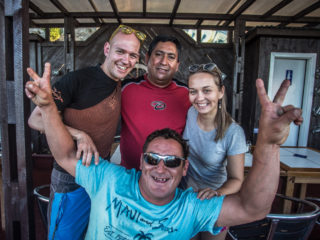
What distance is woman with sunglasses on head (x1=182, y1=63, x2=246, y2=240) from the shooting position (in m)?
1.57

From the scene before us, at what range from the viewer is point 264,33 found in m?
5.32

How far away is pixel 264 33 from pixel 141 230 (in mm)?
5622

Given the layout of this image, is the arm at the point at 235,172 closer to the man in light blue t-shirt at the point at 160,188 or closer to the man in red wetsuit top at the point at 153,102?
the man in light blue t-shirt at the point at 160,188

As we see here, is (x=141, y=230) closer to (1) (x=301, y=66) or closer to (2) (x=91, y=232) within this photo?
(2) (x=91, y=232)

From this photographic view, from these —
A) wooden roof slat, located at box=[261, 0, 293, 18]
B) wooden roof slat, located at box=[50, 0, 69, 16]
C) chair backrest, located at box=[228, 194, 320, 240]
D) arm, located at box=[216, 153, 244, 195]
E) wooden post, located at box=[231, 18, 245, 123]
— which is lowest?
chair backrest, located at box=[228, 194, 320, 240]

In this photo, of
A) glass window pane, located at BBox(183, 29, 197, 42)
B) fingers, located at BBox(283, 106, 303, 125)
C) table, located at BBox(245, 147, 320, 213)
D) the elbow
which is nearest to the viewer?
fingers, located at BBox(283, 106, 303, 125)

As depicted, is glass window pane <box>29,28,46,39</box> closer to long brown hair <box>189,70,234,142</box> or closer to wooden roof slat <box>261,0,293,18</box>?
wooden roof slat <box>261,0,293,18</box>

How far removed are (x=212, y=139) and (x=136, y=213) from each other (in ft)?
2.49

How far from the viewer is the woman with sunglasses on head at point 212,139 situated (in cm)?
157

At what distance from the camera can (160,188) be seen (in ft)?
4.39

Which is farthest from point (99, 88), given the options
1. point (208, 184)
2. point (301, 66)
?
point (301, 66)

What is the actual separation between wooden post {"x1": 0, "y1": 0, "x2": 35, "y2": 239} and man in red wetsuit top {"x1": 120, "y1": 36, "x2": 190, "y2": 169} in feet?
2.60

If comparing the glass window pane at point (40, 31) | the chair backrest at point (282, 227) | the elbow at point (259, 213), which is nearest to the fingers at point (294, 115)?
the elbow at point (259, 213)

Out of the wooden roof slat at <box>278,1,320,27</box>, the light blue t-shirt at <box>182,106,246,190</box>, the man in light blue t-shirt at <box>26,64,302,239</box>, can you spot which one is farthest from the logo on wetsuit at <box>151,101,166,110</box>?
the wooden roof slat at <box>278,1,320,27</box>
